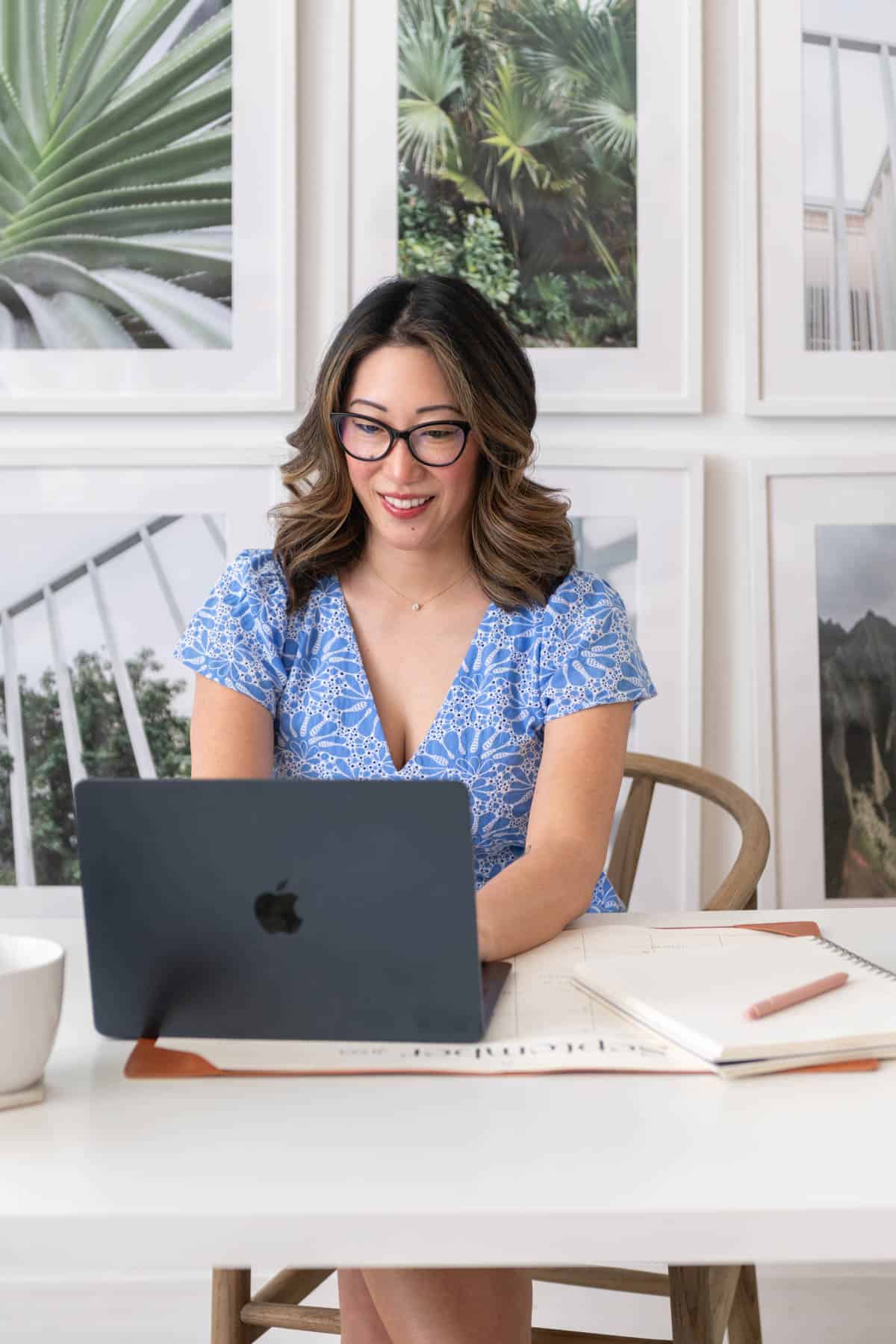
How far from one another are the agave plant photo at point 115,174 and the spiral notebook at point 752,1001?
4.44 feet

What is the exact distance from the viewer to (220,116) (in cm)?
197

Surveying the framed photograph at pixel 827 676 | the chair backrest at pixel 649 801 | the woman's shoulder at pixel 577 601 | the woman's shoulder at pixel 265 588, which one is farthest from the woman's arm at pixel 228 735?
the framed photograph at pixel 827 676

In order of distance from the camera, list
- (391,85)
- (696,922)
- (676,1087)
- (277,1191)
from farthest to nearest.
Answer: (391,85), (696,922), (676,1087), (277,1191)

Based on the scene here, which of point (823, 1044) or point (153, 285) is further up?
point (153, 285)

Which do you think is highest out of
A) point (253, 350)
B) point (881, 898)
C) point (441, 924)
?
point (253, 350)

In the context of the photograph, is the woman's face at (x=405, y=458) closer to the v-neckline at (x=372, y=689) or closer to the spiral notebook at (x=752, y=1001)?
the v-neckline at (x=372, y=689)

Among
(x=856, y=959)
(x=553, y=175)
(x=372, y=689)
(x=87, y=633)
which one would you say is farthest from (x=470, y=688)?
(x=553, y=175)

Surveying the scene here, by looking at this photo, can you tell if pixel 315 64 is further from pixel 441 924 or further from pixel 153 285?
pixel 441 924

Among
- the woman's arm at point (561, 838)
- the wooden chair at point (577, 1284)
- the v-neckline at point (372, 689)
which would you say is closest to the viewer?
the woman's arm at point (561, 838)

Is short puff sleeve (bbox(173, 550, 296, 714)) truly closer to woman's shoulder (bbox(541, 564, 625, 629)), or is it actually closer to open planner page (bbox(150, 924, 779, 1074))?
woman's shoulder (bbox(541, 564, 625, 629))

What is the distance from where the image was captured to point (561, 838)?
1244 mm

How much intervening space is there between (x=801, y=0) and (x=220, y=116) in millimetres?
899

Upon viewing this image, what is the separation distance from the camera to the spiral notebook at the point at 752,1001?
2.56 feet

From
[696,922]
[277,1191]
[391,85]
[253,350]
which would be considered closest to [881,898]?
[696,922]
